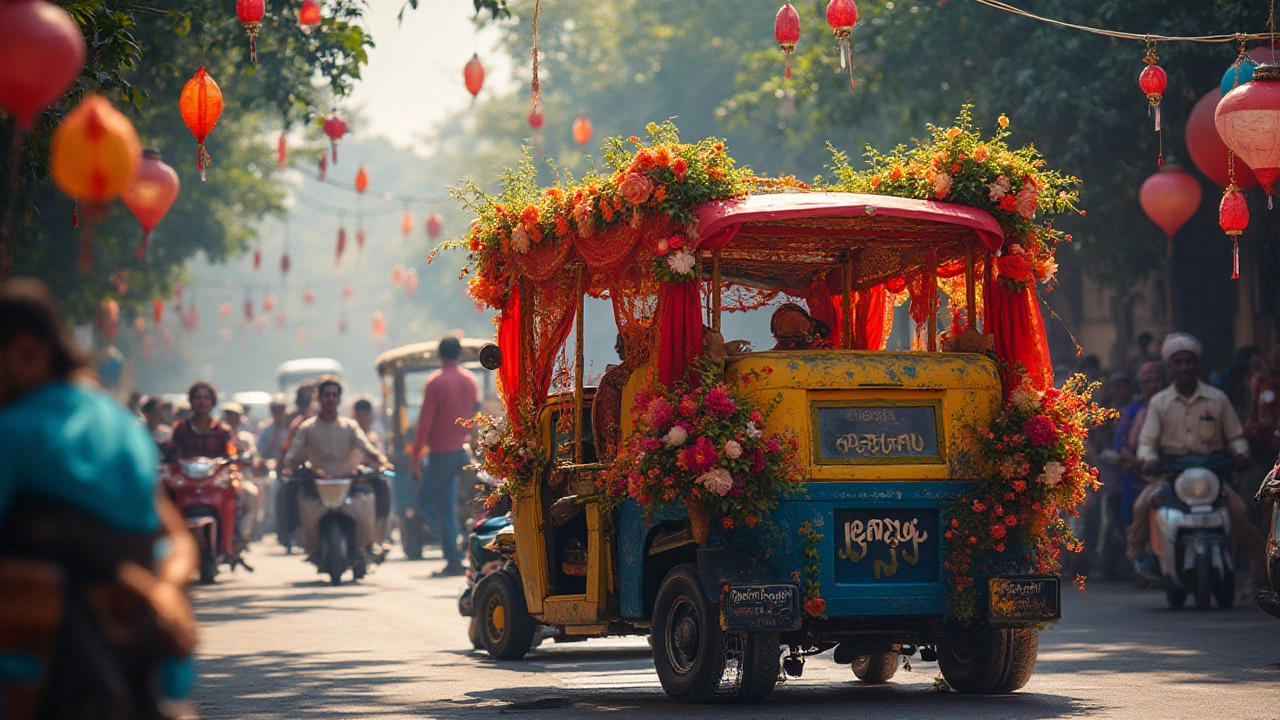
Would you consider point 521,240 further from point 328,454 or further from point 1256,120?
point 328,454

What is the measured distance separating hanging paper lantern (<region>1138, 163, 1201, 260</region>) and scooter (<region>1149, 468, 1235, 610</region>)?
3.15 metres

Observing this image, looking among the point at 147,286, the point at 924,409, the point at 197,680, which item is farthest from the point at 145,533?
the point at 147,286

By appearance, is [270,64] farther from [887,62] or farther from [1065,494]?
[1065,494]

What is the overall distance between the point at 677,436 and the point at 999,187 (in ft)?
7.94

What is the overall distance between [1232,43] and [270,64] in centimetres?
1049

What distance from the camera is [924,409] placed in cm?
998

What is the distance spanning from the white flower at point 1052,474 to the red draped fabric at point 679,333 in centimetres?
187

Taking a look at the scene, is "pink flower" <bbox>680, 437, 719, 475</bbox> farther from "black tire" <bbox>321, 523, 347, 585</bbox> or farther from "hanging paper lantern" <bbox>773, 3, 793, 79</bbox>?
"black tire" <bbox>321, 523, 347, 585</bbox>

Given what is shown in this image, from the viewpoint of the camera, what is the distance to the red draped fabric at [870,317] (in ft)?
40.8

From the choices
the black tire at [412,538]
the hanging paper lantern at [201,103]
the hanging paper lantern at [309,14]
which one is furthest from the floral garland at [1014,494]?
the black tire at [412,538]

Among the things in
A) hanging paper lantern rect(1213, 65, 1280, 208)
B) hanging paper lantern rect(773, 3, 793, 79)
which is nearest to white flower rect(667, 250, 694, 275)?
hanging paper lantern rect(773, 3, 793, 79)

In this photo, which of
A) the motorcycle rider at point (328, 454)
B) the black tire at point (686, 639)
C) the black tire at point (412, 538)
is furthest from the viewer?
the black tire at point (412, 538)

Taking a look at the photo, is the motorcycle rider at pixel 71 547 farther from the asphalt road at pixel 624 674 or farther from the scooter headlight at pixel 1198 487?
the scooter headlight at pixel 1198 487

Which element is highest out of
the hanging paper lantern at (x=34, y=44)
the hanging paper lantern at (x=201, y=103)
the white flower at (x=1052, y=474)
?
the hanging paper lantern at (x=201, y=103)
